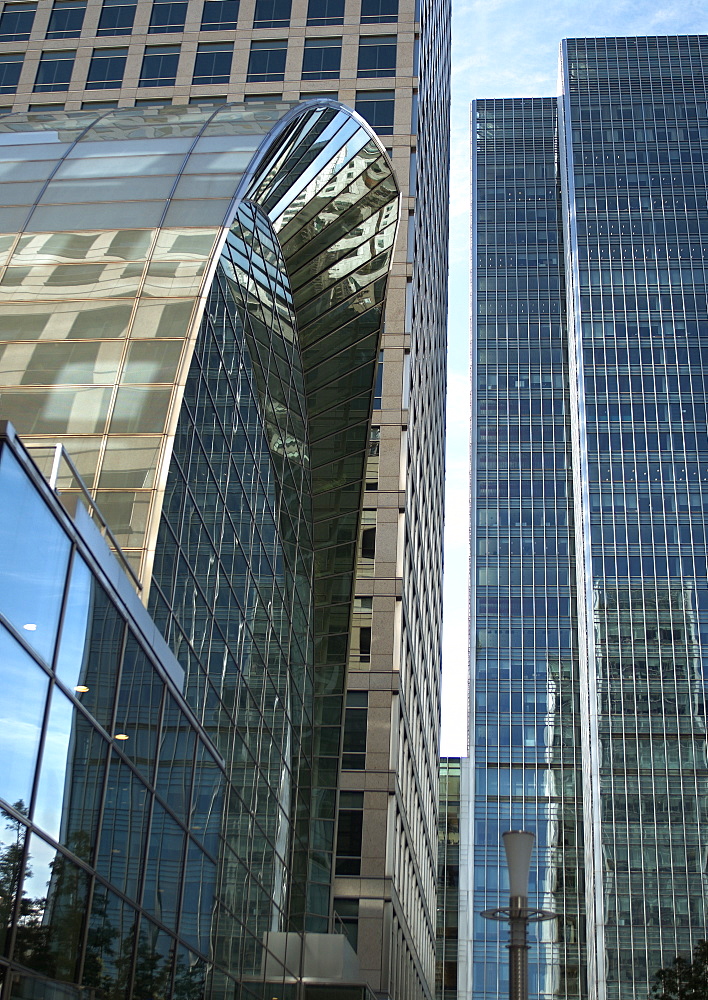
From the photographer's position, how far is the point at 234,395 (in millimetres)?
28953

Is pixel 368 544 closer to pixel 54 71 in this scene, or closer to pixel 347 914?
pixel 347 914

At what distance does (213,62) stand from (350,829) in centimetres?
3864

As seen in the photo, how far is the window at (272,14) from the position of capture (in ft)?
206

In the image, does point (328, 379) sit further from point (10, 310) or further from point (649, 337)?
point (649, 337)

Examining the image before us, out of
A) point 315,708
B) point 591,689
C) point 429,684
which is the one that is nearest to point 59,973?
point 315,708

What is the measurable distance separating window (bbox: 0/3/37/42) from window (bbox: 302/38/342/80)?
48.9ft

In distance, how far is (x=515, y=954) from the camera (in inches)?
738

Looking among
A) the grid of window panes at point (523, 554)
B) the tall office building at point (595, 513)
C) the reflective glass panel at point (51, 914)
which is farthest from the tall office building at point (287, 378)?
the grid of window panes at point (523, 554)

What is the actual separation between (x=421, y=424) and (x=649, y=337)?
8188 centimetres

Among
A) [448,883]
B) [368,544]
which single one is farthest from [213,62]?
[448,883]

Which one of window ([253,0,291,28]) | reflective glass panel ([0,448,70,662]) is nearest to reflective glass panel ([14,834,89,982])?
reflective glass panel ([0,448,70,662])

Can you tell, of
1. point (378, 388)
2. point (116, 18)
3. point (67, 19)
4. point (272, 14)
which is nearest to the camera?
point (378, 388)

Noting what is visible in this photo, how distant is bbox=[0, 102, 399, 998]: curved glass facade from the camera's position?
23422mm

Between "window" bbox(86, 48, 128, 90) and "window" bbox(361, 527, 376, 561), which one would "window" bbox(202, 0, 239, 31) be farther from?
"window" bbox(361, 527, 376, 561)
